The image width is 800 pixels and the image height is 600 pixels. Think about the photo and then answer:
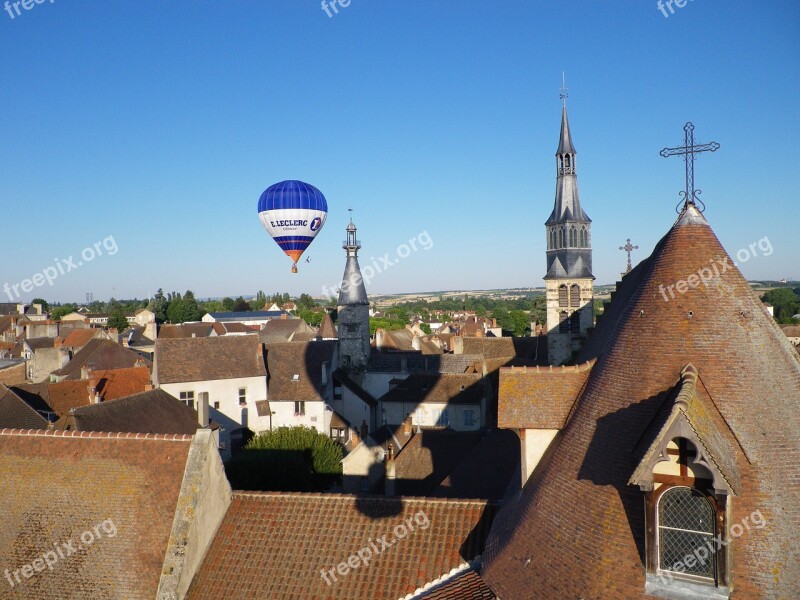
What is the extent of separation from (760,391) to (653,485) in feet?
6.24

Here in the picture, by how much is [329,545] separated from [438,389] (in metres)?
28.9

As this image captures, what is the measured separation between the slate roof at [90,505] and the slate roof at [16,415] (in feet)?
39.2

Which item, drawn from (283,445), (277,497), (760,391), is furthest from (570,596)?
(283,445)

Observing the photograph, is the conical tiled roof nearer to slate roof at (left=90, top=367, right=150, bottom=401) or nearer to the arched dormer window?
slate roof at (left=90, top=367, right=150, bottom=401)

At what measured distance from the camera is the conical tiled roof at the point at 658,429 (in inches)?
248

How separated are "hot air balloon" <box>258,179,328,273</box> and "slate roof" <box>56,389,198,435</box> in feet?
31.5

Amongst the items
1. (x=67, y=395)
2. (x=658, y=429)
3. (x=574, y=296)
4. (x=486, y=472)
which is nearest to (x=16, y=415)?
(x=67, y=395)

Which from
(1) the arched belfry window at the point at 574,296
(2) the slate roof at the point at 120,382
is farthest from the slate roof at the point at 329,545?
(1) the arched belfry window at the point at 574,296

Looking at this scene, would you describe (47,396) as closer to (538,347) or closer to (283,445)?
(283,445)

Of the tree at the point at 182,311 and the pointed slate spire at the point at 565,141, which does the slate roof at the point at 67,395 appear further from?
the tree at the point at 182,311

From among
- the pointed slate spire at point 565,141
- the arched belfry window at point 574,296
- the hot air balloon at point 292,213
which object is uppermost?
the pointed slate spire at point 565,141

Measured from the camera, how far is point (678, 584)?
6391mm

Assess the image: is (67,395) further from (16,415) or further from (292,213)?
(292,213)

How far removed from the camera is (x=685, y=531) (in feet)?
21.4
